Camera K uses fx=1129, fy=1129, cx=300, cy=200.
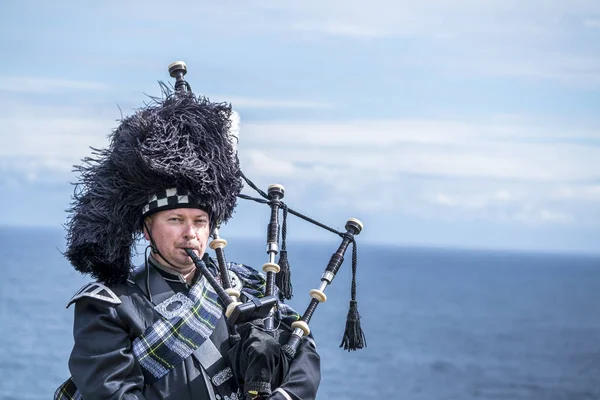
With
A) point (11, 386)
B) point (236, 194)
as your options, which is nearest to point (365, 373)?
A: point (11, 386)

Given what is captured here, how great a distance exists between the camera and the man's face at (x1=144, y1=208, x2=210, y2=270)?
461 cm

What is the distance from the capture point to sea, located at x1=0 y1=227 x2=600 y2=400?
4403 cm

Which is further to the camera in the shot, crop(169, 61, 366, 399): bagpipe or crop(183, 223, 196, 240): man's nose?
crop(183, 223, 196, 240): man's nose

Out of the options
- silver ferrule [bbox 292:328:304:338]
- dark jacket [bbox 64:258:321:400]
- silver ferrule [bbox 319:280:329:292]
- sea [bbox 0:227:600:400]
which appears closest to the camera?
dark jacket [bbox 64:258:321:400]

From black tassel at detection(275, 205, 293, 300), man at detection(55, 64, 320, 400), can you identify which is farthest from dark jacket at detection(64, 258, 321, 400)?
black tassel at detection(275, 205, 293, 300)

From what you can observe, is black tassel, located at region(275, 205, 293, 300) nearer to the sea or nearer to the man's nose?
the man's nose

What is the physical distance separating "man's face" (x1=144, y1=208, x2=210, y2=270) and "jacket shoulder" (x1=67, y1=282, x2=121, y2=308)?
0.27m

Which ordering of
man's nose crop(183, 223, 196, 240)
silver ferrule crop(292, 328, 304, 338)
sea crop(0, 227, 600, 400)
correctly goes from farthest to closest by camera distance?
sea crop(0, 227, 600, 400) → silver ferrule crop(292, 328, 304, 338) → man's nose crop(183, 223, 196, 240)

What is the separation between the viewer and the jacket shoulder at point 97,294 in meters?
4.50

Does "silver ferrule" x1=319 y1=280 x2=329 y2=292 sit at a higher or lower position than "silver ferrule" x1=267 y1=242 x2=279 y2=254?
lower

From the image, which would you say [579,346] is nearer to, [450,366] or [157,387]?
[450,366]

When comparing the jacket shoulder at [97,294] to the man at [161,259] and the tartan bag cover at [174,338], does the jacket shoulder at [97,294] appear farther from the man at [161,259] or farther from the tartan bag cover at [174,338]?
the tartan bag cover at [174,338]

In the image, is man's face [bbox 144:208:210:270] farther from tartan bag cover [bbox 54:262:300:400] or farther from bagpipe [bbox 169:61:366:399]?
tartan bag cover [bbox 54:262:300:400]

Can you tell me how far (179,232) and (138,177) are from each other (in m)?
0.28
